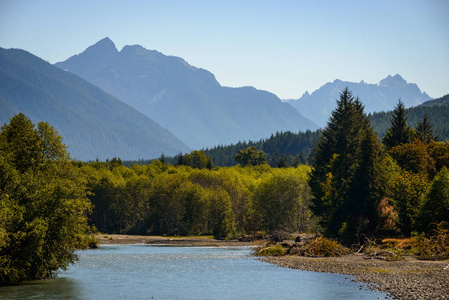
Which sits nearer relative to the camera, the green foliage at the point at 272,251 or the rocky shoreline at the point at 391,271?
the rocky shoreline at the point at 391,271

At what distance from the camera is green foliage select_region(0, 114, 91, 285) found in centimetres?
4084

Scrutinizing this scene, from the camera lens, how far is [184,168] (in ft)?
609

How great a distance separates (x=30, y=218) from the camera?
42781 millimetres

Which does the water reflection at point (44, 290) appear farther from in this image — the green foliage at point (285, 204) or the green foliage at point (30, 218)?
the green foliage at point (285, 204)

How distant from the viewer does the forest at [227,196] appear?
4341 cm

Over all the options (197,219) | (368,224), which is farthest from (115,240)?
(368,224)

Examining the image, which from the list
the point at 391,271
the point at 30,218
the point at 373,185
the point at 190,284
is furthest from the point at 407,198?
the point at 30,218

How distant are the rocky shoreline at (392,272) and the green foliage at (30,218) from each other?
25.0 meters

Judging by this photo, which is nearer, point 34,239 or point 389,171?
point 34,239

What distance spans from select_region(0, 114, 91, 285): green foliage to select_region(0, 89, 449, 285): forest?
86 mm

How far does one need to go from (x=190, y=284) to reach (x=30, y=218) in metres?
14.7

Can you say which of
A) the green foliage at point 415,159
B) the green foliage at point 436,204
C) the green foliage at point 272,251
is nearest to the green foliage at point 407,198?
the green foliage at point 436,204

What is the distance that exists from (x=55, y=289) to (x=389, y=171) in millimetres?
48131

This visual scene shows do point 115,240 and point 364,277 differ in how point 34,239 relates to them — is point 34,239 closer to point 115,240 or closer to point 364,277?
point 364,277
